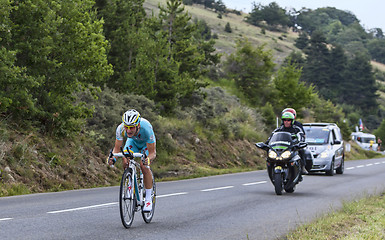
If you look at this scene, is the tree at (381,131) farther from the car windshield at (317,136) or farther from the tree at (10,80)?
the tree at (10,80)

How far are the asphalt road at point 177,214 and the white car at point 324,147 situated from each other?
639 centimetres

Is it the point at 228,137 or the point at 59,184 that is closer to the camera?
the point at 59,184

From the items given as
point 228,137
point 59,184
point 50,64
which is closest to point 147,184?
A: point 59,184

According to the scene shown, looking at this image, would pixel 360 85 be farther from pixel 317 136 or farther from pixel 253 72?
pixel 317 136

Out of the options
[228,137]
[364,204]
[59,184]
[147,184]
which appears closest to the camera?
[147,184]

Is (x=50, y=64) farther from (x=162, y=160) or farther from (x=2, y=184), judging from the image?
(x=162, y=160)

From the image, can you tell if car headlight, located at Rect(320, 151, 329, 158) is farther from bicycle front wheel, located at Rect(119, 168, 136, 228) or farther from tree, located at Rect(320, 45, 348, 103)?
tree, located at Rect(320, 45, 348, 103)

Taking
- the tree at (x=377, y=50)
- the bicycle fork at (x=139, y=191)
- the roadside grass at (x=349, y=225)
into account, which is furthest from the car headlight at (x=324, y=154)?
the tree at (x=377, y=50)

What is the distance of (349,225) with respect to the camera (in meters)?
9.30

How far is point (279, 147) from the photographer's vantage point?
14227 mm

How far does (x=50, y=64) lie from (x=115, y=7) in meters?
12.0

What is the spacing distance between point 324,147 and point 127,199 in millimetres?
15930

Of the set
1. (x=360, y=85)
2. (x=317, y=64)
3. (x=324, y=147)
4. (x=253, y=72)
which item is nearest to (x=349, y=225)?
(x=324, y=147)

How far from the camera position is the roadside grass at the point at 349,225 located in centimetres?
786
